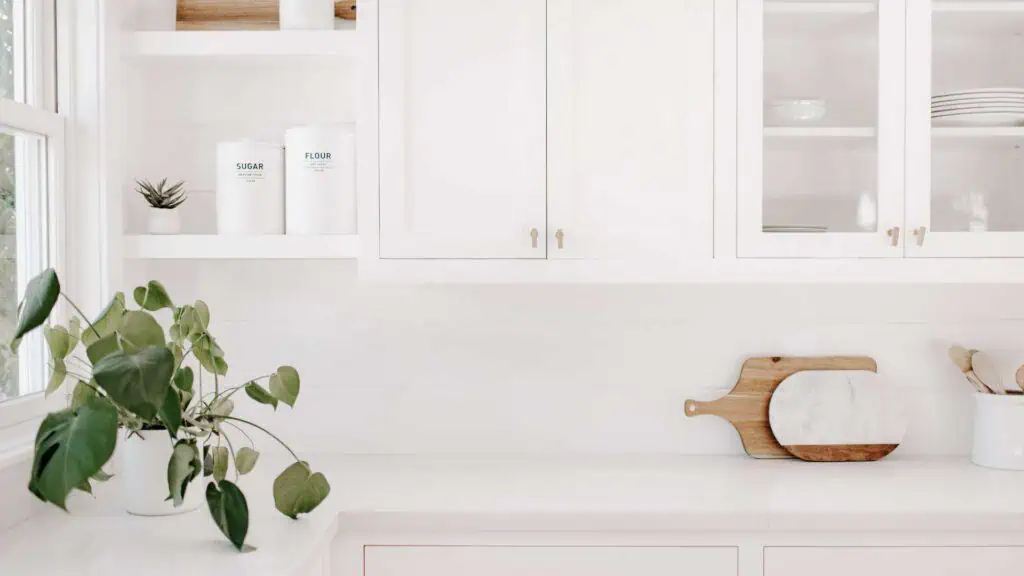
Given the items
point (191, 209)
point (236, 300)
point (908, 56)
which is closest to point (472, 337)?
point (236, 300)

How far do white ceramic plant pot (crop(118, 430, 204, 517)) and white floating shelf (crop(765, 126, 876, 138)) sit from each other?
4.48 feet

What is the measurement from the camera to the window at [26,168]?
64.6 inches

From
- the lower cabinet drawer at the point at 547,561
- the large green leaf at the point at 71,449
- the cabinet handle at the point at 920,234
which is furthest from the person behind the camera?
the cabinet handle at the point at 920,234

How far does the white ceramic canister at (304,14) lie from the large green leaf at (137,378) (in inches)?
40.1

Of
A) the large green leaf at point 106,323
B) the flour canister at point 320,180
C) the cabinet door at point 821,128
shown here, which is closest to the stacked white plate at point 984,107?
the cabinet door at point 821,128

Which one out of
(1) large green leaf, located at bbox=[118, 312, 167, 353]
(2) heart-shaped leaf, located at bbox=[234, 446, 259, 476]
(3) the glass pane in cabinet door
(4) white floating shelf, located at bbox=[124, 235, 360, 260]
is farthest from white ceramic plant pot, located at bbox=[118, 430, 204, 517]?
(3) the glass pane in cabinet door

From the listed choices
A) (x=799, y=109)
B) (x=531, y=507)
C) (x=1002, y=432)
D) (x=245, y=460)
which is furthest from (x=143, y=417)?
(x=1002, y=432)

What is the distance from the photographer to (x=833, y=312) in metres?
2.15

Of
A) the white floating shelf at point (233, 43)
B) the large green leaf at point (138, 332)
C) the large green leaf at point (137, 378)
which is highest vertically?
the white floating shelf at point (233, 43)

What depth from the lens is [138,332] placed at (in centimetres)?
134

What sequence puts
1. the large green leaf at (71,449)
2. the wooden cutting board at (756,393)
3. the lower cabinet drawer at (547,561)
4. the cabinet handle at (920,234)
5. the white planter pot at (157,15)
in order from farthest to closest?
the wooden cutting board at (756,393), the white planter pot at (157,15), the cabinet handle at (920,234), the lower cabinet drawer at (547,561), the large green leaf at (71,449)

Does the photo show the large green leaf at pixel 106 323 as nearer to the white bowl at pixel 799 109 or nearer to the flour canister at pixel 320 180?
the flour canister at pixel 320 180

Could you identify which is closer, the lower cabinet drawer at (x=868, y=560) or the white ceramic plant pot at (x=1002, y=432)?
the lower cabinet drawer at (x=868, y=560)

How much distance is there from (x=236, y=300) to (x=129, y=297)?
0.90 feet
